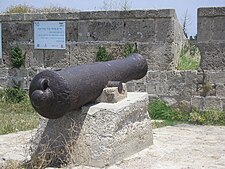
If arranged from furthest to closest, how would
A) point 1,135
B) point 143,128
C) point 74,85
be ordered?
1. point 1,135
2. point 143,128
3. point 74,85

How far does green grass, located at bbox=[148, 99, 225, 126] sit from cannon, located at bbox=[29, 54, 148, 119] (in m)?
3.03

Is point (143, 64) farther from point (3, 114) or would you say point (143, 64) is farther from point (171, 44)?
point (3, 114)

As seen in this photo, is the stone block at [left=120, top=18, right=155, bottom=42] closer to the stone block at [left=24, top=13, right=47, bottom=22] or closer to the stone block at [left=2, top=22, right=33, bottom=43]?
the stone block at [left=24, top=13, right=47, bottom=22]

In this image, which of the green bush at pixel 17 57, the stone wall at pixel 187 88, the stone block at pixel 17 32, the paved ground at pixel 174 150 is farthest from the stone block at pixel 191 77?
the green bush at pixel 17 57

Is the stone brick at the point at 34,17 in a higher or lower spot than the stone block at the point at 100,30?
higher

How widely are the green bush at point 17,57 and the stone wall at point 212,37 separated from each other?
153 inches

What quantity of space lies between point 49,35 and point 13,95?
5.11 ft

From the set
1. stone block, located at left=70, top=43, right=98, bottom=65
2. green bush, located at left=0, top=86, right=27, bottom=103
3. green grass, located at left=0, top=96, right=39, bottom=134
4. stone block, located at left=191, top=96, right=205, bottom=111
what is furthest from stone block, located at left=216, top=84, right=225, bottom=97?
green bush, located at left=0, top=86, right=27, bottom=103

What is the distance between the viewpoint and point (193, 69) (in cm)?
864

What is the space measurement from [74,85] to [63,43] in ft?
17.3

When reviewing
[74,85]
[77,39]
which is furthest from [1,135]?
[77,39]

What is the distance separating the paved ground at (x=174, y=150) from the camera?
4559mm

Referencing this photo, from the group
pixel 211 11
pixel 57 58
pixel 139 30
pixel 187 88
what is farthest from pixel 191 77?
pixel 57 58

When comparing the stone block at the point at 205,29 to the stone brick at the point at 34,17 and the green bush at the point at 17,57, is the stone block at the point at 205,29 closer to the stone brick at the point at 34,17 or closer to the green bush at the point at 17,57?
the stone brick at the point at 34,17
